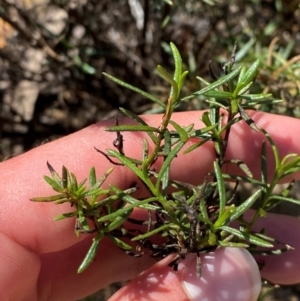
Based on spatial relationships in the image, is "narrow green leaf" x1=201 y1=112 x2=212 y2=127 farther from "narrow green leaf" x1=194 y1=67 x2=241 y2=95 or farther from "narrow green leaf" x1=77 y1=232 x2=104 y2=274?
"narrow green leaf" x1=77 y1=232 x2=104 y2=274

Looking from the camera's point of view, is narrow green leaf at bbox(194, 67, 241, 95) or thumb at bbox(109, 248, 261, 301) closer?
narrow green leaf at bbox(194, 67, 241, 95)

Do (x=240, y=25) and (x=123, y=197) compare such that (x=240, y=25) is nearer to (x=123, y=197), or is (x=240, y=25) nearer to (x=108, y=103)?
(x=108, y=103)

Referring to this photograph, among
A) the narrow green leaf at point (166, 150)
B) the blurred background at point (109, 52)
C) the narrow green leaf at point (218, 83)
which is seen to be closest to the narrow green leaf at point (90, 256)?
the narrow green leaf at point (166, 150)

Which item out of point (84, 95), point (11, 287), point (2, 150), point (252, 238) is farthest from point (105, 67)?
point (252, 238)

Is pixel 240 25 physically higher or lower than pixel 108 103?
higher

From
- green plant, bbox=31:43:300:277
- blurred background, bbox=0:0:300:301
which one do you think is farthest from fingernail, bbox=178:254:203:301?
blurred background, bbox=0:0:300:301

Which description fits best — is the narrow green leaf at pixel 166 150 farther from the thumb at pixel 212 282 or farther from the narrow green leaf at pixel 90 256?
the thumb at pixel 212 282
